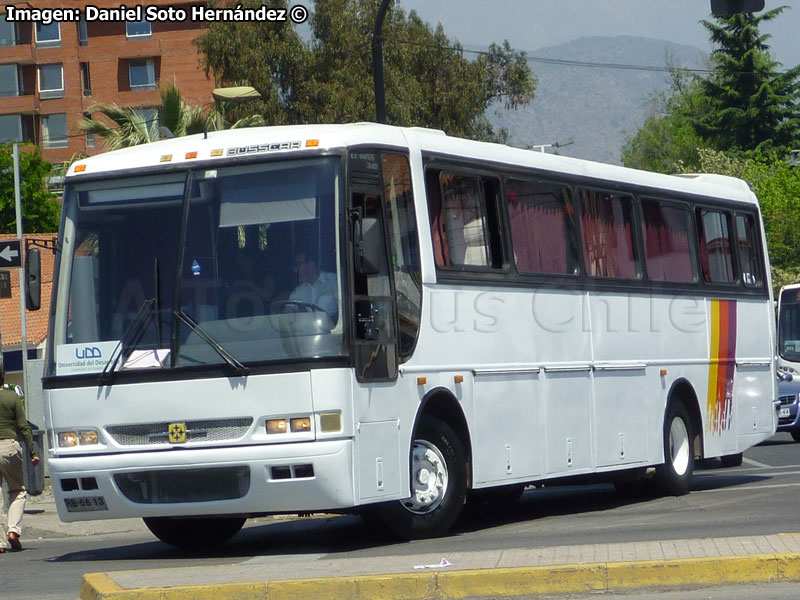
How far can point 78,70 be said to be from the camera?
81.3 meters

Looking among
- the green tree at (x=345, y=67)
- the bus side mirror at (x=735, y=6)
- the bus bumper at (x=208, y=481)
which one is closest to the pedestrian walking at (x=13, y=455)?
the bus bumper at (x=208, y=481)

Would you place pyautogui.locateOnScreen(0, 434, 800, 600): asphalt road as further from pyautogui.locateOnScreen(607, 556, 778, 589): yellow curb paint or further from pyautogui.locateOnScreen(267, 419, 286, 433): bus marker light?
pyautogui.locateOnScreen(267, 419, 286, 433): bus marker light

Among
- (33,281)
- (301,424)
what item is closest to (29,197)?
(33,281)

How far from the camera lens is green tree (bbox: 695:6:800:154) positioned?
6806 centimetres

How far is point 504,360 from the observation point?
1223 cm

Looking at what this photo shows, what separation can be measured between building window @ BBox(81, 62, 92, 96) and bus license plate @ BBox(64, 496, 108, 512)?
7315 cm

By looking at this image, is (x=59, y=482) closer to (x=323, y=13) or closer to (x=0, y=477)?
(x=0, y=477)

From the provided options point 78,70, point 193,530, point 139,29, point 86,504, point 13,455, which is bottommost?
point 193,530

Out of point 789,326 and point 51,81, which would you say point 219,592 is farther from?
point 51,81

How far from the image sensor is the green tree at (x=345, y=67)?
40.0 m

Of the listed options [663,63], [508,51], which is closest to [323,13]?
[508,51]

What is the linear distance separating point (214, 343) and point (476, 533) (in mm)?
3098

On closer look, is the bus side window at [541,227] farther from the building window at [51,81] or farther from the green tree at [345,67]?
the building window at [51,81]

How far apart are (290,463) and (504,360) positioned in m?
2.80
